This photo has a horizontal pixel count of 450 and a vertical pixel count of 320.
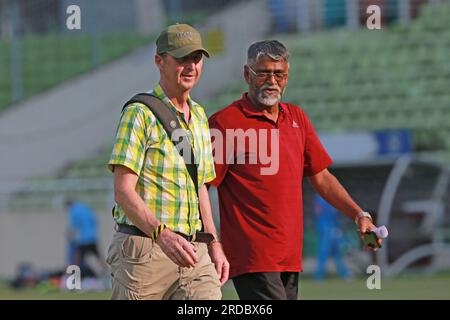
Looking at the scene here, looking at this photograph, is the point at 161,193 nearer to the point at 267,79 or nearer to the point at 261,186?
the point at 261,186

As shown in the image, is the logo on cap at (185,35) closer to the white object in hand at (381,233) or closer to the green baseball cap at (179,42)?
the green baseball cap at (179,42)

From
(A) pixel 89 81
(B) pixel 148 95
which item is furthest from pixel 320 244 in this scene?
(B) pixel 148 95

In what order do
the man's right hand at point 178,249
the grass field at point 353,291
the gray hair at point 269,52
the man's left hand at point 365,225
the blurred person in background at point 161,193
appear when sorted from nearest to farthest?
the man's right hand at point 178,249
the blurred person in background at point 161,193
the man's left hand at point 365,225
the gray hair at point 269,52
the grass field at point 353,291

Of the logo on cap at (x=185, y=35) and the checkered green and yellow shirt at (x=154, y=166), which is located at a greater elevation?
the logo on cap at (x=185, y=35)

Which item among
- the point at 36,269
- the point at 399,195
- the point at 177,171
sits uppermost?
the point at 177,171

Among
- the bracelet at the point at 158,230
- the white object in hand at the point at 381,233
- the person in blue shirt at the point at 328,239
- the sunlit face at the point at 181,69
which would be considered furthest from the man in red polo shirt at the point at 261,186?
the person in blue shirt at the point at 328,239

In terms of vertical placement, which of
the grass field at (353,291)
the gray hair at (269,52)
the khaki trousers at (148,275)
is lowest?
the grass field at (353,291)

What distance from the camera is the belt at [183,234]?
7270mm

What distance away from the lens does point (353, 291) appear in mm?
20250

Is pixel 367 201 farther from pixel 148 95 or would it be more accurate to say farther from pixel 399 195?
pixel 148 95

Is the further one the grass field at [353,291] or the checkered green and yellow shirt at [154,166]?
the grass field at [353,291]

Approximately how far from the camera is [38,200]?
30047 millimetres

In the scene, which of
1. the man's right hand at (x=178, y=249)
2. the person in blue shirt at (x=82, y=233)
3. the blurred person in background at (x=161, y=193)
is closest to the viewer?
the man's right hand at (x=178, y=249)

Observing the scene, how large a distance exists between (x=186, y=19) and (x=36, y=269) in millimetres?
8852
